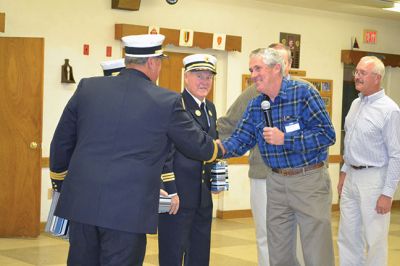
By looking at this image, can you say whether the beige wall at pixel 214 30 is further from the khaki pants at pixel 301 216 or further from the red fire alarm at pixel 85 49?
the khaki pants at pixel 301 216

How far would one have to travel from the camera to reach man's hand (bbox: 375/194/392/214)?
5297 mm

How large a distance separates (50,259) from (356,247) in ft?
10.1

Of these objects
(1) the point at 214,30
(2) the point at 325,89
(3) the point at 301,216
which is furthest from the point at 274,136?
(2) the point at 325,89

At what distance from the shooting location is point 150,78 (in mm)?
3764

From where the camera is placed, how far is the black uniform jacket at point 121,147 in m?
3.55

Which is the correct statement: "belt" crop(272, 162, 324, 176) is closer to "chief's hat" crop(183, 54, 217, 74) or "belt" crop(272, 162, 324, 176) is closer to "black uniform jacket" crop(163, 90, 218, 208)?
"black uniform jacket" crop(163, 90, 218, 208)

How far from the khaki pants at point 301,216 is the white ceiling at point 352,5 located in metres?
6.63

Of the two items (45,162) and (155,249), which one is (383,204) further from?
(45,162)

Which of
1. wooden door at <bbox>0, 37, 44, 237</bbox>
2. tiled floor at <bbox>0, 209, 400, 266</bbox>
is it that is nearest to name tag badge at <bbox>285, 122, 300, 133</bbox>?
tiled floor at <bbox>0, 209, 400, 266</bbox>

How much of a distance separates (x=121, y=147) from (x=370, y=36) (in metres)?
9.24


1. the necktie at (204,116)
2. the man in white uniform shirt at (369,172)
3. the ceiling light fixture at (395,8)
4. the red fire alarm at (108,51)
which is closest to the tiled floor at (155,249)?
the man in white uniform shirt at (369,172)

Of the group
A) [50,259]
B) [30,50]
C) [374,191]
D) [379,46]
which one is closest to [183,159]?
[374,191]

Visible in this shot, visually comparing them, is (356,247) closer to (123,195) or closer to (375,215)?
(375,215)

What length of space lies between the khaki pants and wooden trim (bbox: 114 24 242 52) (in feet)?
16.6
